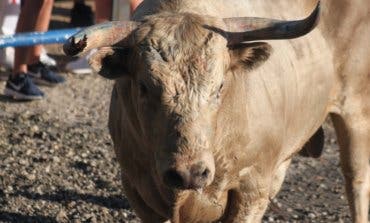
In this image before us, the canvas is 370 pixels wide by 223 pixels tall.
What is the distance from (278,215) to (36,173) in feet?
5.77

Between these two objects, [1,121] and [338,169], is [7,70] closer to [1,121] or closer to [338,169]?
[1,121]

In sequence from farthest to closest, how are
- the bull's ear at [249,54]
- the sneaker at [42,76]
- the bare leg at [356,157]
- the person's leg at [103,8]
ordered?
the sneaker at [42,76], the person's leg at [103,8], the bare leg at [356,157], the bull's ear at [249,54]

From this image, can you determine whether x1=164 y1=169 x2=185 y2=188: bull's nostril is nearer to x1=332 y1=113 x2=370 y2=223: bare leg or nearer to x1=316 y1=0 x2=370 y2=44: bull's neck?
x1=316 y1=0 x2=370 y2=44: bull's neck

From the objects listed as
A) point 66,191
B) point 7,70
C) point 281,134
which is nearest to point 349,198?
point 281,134

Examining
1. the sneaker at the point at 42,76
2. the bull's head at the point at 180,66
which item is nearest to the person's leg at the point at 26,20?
the sneaker at the point at 42,76

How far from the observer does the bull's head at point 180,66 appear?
460cm

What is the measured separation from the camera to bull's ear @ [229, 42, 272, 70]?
16.8 feet

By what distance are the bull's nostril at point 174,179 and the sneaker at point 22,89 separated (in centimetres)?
504

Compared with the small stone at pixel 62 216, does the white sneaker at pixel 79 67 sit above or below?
below

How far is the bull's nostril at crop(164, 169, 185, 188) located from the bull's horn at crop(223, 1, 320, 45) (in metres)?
0.82

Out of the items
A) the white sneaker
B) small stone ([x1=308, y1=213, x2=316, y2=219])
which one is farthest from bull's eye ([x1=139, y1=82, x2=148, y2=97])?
the white sneaker

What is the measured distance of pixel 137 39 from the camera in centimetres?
495

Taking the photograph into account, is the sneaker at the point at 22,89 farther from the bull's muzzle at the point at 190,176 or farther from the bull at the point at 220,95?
the bull's muzzle at the point at 190,176

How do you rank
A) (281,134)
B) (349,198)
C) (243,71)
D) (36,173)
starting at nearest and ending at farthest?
(243,71) → (281,134) → (349,198) → (36,173)
